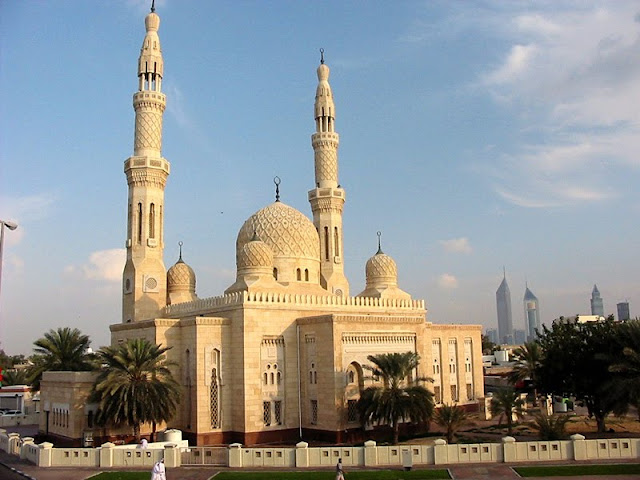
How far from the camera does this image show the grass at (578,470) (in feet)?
57.2

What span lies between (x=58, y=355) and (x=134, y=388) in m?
10.1

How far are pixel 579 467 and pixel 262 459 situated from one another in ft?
29.9

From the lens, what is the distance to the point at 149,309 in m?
30.7

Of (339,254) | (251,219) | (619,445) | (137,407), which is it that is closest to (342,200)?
(339,254)

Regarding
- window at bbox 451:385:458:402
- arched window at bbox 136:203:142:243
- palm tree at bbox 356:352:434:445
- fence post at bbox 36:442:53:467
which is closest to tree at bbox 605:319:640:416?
palm tree at bbox 356:352:434:445

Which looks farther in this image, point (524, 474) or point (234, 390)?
point (234, 390)

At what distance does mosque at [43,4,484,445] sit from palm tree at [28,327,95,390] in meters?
2.69

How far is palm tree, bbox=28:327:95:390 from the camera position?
3152 cm

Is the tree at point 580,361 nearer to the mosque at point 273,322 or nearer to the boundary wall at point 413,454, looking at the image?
the boundary wall at point 413,454

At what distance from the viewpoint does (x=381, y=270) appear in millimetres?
33844

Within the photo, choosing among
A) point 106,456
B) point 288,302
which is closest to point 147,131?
point 288,302

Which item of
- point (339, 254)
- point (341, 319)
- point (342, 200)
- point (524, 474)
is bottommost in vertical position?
point (524, 474)

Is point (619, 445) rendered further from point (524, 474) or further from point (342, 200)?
point (342, 200)

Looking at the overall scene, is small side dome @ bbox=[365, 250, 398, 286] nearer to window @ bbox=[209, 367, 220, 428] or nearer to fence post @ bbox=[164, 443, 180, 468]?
window @ bbox=[209, 367, 220, 428]
